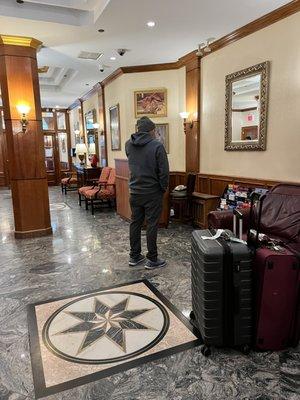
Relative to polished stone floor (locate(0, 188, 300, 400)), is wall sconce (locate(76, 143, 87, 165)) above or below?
above

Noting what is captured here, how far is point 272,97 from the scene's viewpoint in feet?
12.4

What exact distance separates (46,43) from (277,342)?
5.04 m

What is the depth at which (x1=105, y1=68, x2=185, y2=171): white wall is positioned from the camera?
5.88 metres

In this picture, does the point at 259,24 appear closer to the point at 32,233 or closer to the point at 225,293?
the point at 225,293

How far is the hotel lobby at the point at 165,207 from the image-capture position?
1881 millimetres

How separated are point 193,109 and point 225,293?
4148mm

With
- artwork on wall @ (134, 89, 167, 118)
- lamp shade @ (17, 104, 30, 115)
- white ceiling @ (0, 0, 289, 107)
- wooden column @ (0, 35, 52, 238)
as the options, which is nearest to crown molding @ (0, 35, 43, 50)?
wooden column @ (0, 35, 52, 238)

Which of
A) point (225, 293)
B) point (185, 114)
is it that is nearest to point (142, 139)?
point (225, 293)

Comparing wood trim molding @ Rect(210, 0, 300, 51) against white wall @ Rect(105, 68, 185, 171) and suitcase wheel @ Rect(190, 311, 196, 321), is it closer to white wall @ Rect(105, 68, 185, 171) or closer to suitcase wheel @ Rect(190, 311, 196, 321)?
white wall @ Rect(105, 68, 185, 171)

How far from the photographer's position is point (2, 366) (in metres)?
1.93

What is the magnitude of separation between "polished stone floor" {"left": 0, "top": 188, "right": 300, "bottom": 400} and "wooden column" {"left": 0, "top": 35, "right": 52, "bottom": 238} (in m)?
0.43

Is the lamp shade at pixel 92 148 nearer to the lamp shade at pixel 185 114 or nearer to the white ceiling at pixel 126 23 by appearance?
the white ceiling at pixel 126 23

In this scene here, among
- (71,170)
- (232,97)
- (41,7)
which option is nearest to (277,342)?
(232,97)

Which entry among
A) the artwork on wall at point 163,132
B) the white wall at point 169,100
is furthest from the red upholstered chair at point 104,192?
the artwork on wall at point 163,132
